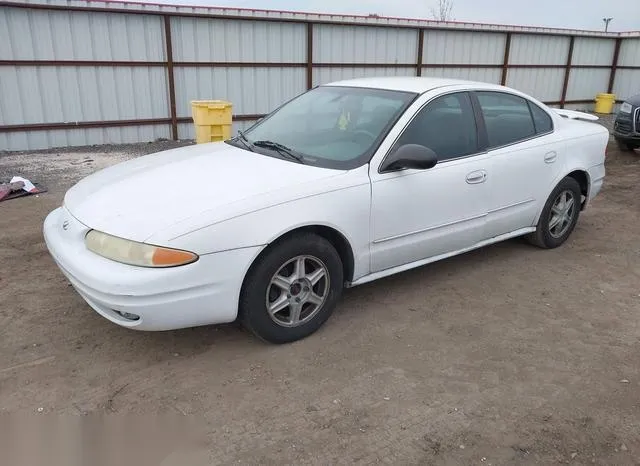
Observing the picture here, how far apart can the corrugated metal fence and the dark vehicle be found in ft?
19.4

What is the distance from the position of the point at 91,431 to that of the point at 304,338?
140 cm

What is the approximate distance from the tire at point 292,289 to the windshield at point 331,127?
25.6 inches

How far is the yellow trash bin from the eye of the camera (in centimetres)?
956

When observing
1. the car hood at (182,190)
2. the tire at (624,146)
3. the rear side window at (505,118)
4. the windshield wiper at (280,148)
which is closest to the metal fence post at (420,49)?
the tire at (624,146)

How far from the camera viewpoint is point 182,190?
3.46 metres

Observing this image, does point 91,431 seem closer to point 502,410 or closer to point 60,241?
point 60,241

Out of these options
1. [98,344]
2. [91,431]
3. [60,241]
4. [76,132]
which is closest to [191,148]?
[60,241]

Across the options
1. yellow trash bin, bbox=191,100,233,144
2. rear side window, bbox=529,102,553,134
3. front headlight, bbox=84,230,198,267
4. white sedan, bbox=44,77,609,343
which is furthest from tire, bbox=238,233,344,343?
yellow trash bin, bbox=191,100,233,144

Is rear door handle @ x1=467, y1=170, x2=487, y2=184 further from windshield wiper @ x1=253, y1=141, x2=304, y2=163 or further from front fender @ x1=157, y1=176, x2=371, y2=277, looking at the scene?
windshield wiper @ x1=253, y1=141, x2=304, y2=163

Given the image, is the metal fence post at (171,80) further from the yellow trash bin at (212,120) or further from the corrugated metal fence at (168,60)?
the yellow trash bin at (212,120)

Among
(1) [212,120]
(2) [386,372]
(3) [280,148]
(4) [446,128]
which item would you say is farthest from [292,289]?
(1) [212,120]

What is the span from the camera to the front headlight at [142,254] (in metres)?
3.00

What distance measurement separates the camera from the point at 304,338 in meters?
3.68

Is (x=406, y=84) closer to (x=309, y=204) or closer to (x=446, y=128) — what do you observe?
(x=446, y=128)
